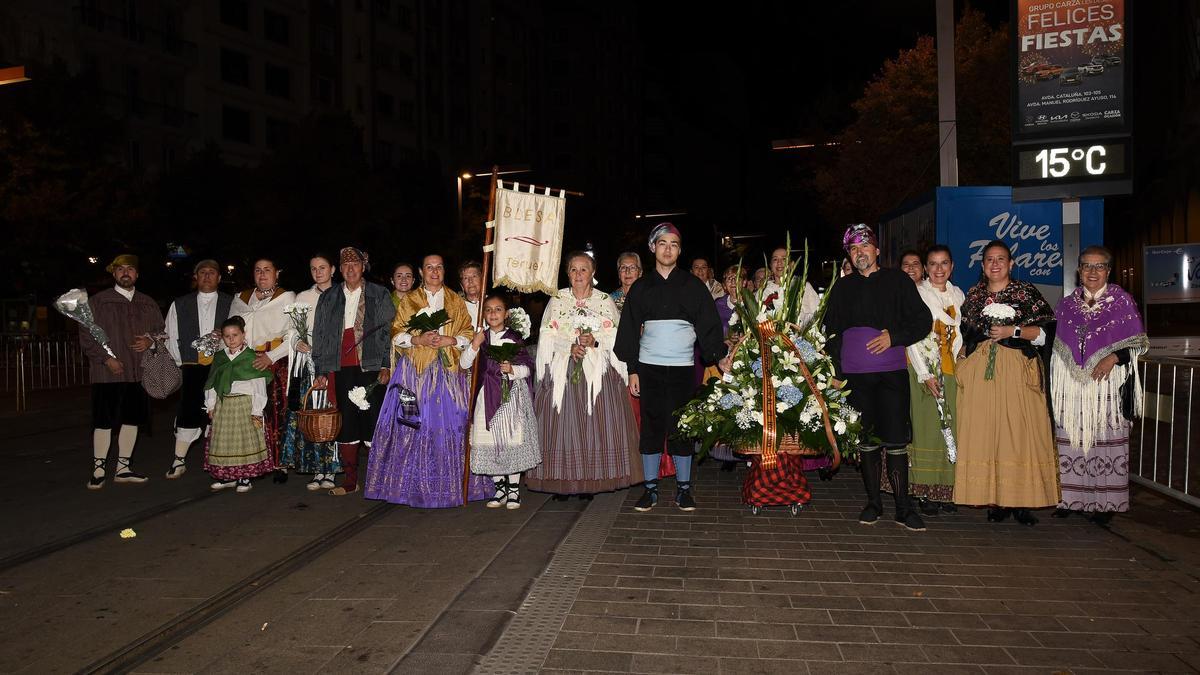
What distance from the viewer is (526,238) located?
7.70 metres

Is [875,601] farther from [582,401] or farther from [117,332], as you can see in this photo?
[117,332]

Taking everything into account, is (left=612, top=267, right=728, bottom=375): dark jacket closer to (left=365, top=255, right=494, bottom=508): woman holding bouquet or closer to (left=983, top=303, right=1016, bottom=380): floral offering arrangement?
(left=365, top=255, right=494, bottom=508): woman holding bouquet

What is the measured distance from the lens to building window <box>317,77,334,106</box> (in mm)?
44594

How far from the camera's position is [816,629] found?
4383 mm

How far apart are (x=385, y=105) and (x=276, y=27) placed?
887 centimetres

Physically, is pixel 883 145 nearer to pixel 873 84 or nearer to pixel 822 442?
pixel 873 84

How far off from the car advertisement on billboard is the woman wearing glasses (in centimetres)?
302

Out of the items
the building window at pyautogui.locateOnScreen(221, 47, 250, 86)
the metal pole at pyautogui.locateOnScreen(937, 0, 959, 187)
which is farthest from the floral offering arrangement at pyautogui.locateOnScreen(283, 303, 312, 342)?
the building window at pyautogui.locateOnScreen(221, 47, 250, 86)

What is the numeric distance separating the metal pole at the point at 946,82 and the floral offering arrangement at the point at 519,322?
717cm

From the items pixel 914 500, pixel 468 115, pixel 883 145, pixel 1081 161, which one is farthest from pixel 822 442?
pixel 468 115

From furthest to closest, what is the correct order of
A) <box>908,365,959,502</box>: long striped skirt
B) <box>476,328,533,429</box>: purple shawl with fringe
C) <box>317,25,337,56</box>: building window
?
<box>317,25,337,56</box>: building window < <box>476,328,533,429</box>: purple shawl with fringe < <box>908,365,959,502</box>: long striped skirt

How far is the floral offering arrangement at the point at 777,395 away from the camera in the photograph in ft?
21.9

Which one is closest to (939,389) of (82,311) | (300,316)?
(300,316)

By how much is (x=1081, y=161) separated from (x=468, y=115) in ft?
174
